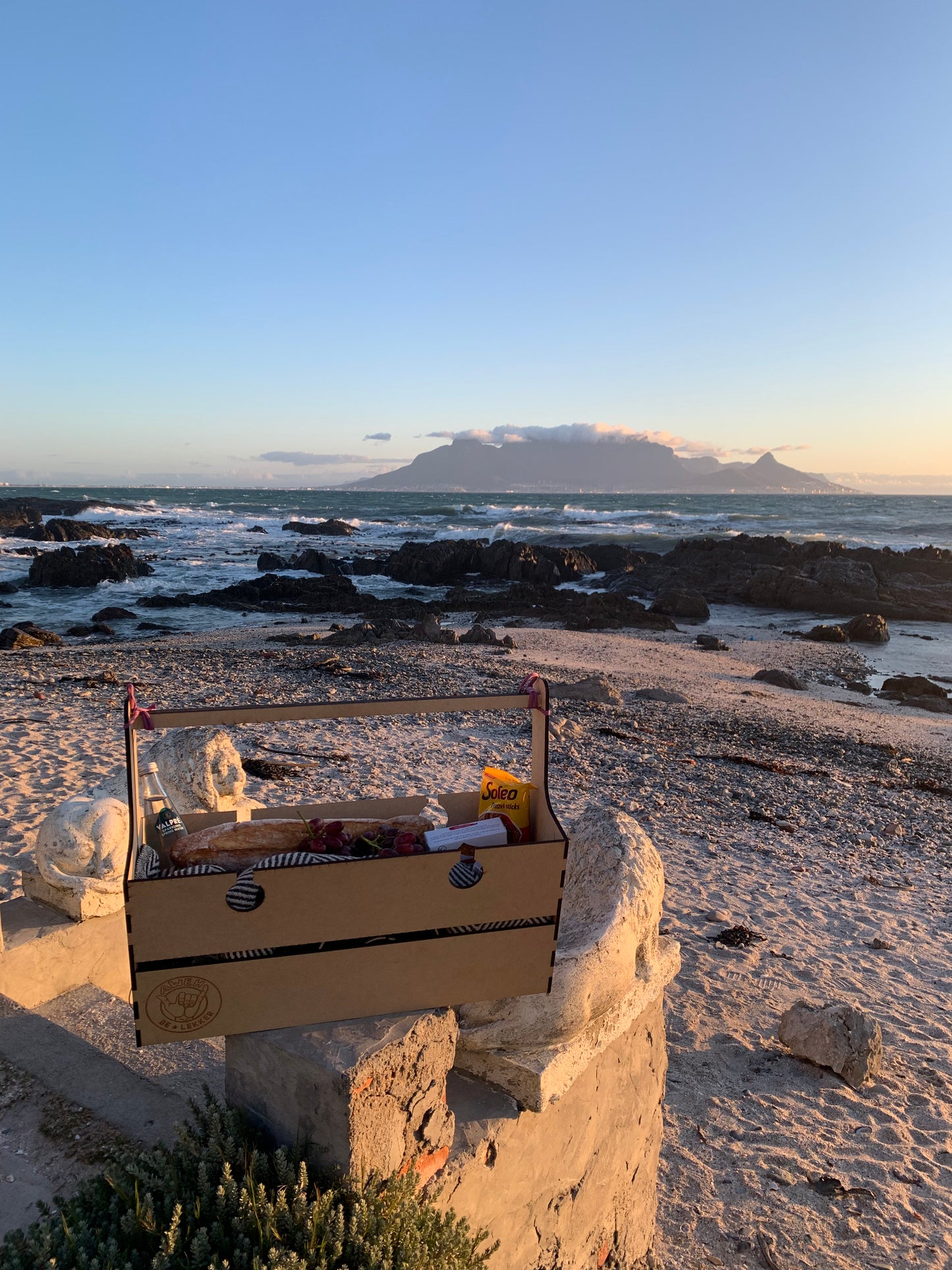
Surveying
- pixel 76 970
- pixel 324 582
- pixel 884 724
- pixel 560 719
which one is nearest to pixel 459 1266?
pixel 76 970

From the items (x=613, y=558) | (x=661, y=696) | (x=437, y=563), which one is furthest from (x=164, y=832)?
(x=613, y=558)

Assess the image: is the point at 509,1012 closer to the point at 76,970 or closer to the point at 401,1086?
the point at 401,1086

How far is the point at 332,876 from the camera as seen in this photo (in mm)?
1689

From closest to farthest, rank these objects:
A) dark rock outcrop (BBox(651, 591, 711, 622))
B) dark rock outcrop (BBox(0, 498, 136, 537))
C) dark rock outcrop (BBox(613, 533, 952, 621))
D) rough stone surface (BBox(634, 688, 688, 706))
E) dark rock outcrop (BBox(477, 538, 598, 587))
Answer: rough stone surface (BBox(634, 688, 688, 706)) < dark rock outcrop (BBox(651, 591, 711, 622)) < dark rock outcrop (BBox(613, 533, 952, 621)) < dark rock outcrop (BBox(477, 538, 598, 587)) < dark rock outcrop (BBox(0, 498, 136, 537))

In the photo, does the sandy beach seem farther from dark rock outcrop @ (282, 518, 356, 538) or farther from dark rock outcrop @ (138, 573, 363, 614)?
dark rock outcrop @ (282, 518, 356, 538)

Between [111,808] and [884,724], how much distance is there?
12.6 m

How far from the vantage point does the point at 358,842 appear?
197 cm

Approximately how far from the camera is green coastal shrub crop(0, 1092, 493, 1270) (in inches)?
67.4

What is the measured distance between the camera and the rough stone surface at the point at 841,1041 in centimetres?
438

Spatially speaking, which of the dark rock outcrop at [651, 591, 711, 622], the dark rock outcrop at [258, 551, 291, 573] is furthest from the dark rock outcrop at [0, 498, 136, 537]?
the dark rock outcrop at [651, 591, 711, 622]

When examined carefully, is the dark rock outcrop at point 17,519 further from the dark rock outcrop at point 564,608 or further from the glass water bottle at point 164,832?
the glass water bottle at point 164,832

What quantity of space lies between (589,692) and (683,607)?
498 inches

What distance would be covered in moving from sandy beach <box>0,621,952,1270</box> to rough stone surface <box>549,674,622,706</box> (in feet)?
0.71

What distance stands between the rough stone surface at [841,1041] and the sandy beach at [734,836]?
85 mm
